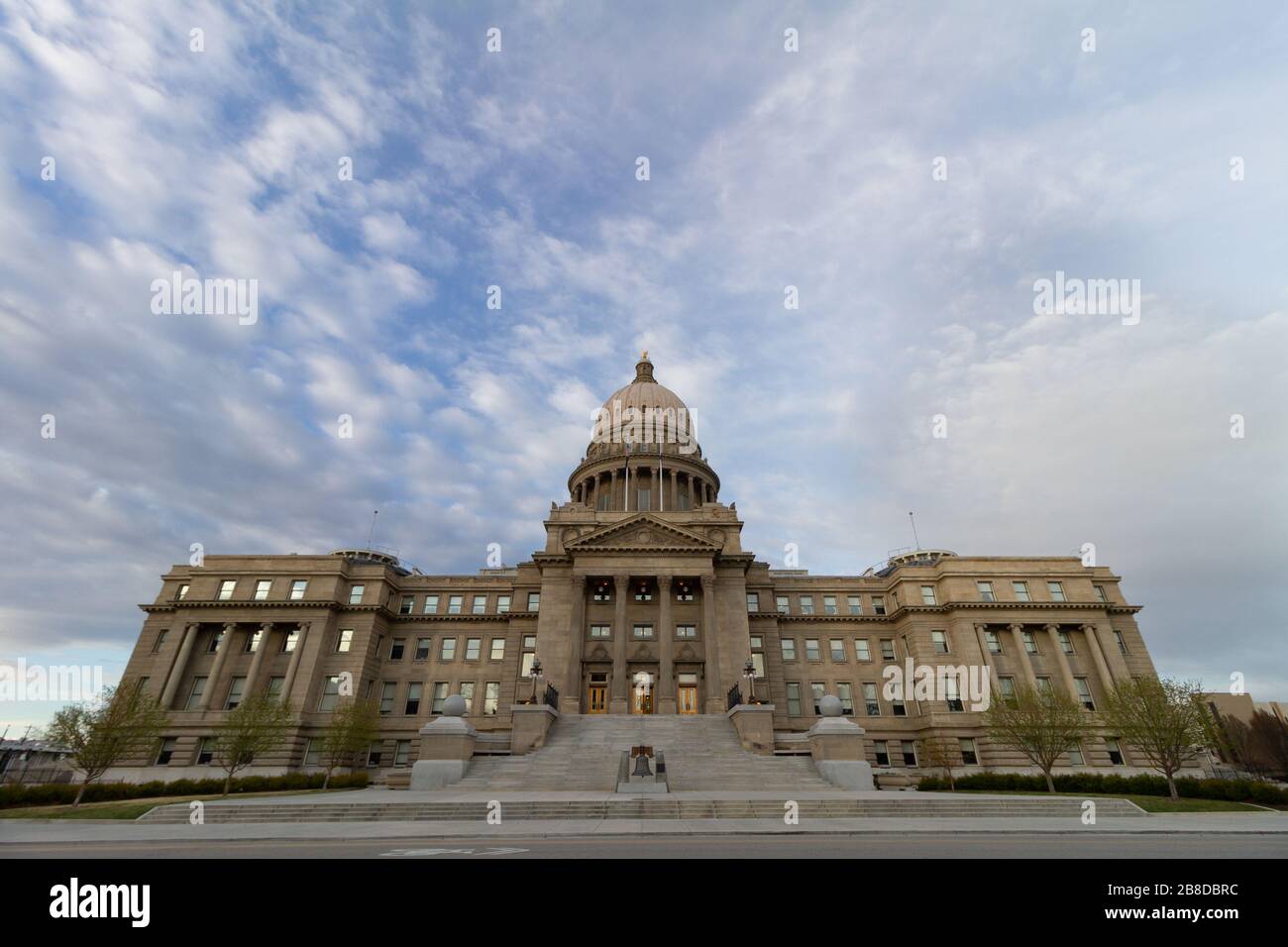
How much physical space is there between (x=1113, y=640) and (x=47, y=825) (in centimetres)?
6992

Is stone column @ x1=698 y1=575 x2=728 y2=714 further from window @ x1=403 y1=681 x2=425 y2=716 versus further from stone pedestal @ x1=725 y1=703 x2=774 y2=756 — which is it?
window @ x1=403 y1=681 x2=425 y2=716

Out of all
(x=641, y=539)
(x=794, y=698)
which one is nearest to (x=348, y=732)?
(x=641, y=539)

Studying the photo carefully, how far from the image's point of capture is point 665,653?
47094mm

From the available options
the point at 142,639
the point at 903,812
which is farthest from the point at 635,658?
the point at 142,639

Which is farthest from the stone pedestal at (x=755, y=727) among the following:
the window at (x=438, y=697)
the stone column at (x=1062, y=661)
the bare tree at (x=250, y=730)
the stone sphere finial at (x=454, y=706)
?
the stone column at (x=1062, y=661)

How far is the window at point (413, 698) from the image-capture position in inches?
2133

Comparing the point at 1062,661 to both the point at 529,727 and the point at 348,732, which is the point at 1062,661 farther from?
the point at 348,732

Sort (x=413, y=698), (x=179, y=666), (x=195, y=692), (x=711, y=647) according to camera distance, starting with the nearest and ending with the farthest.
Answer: (x=711, y=647) < (x=179, y=666) < (x=195, y=692) < (x=413, y=698)

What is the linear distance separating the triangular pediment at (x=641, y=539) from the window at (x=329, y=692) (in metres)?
23.0

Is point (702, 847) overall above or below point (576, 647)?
below

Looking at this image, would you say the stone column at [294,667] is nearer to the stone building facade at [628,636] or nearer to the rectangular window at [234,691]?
the stone building facade at [628,636]

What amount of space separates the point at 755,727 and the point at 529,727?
43.2 ft
